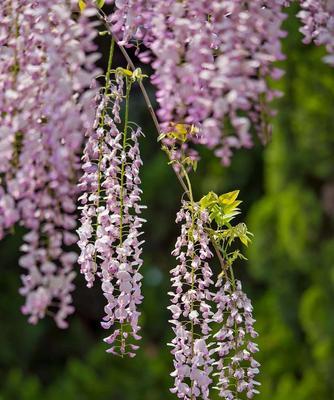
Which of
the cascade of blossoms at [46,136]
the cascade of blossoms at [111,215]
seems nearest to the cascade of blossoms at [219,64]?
the cascade of blossoms at [46,136]

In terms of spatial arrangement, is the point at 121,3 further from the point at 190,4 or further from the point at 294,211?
the point at 294,211

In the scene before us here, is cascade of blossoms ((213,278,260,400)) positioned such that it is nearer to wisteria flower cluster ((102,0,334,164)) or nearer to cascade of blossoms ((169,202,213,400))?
cascade of blossoms ((169,202,213,400))

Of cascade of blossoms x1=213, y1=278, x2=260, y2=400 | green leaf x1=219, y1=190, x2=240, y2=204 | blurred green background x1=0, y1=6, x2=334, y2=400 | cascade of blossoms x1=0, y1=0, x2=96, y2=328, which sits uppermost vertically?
cascade of blossoms x1=0, y1=0, x2=96, y2=328

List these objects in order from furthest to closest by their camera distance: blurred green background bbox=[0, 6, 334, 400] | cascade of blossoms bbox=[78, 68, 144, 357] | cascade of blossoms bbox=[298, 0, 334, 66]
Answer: blurred green background bbox=[0, 6, 334, 400] → cascade of blossoms bbox=[78, 68, 144, 357] → cascade of blossoms bbox=[298, 0, 334, 66]

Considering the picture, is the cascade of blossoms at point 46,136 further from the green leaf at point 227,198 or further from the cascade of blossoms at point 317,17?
the green leaf at point 227,198

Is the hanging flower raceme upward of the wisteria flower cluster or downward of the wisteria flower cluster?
downward

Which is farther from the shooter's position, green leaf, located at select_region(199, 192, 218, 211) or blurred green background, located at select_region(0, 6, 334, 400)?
blurred green background, located at select_region(0, 6, 334, 400)

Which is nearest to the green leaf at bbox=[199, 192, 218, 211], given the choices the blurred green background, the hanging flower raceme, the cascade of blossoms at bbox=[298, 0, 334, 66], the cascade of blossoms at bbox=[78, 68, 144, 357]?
the hanging flower raceme

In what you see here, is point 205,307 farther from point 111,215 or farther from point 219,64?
point 219,64
